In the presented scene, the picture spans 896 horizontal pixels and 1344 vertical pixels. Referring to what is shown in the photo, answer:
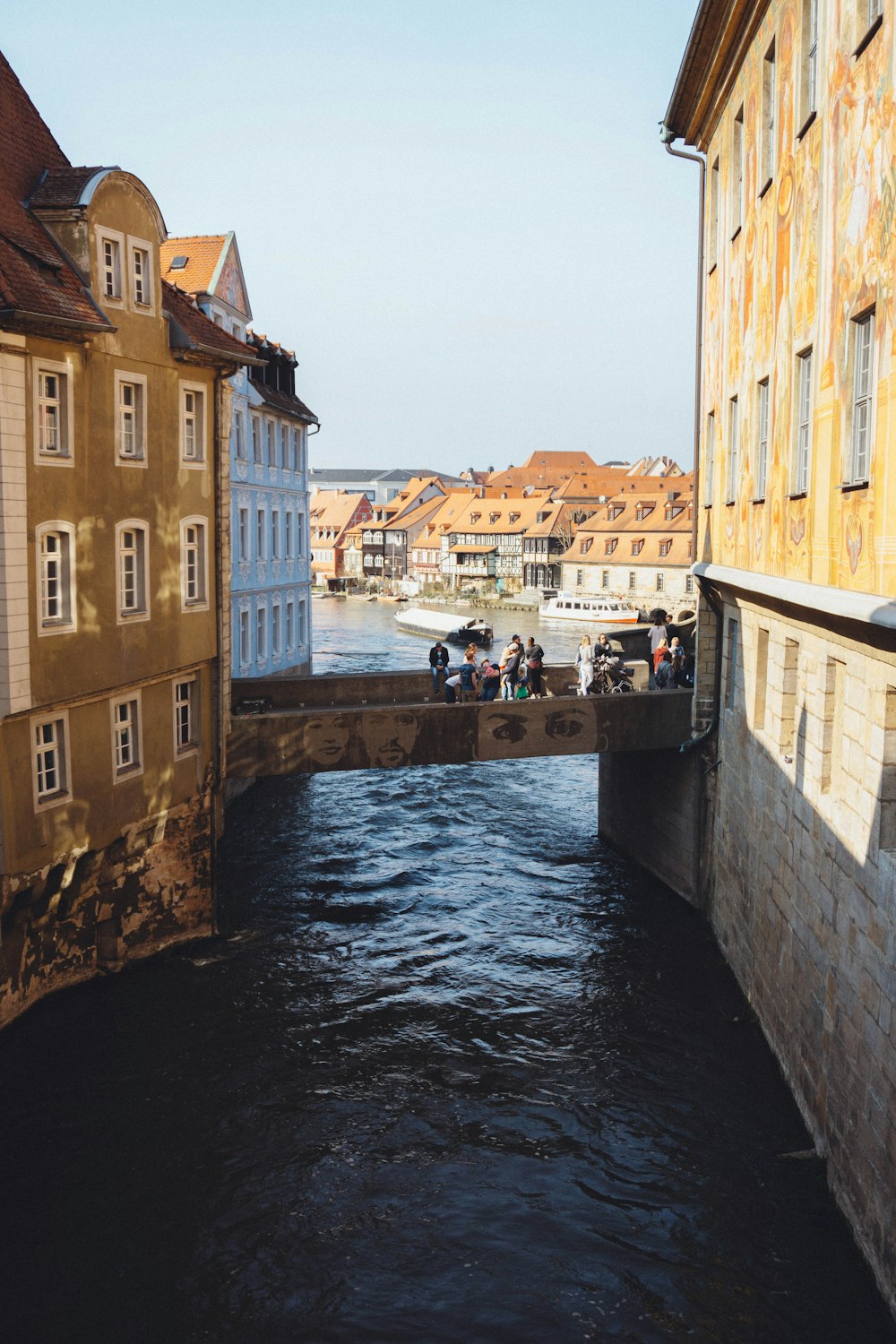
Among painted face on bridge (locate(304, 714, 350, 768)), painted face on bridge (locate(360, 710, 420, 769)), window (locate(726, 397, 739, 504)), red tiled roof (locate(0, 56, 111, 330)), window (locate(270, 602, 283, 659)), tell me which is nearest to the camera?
red tiled roof (locate(0, 56, 111, 330))

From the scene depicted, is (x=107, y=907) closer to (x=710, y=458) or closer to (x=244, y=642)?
(x=710, y=458)

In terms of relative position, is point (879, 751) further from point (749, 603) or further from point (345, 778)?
point (345, 778)

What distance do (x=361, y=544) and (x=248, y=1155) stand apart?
127622 mm

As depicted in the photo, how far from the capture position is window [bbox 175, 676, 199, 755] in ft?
67.1

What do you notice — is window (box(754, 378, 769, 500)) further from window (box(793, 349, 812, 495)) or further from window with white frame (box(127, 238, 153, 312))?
window with white frame (box(127, 238, 153, 312))

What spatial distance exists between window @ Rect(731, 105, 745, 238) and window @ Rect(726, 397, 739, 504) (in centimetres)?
263

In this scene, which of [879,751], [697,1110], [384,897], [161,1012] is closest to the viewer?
[879,751]

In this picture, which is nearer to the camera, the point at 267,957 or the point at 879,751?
the point at 879,751

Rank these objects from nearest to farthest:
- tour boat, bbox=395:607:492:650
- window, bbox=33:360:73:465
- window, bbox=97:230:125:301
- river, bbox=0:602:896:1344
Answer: river, bbox=0:602:896:1344 → window, bbox=33:360:73:465 → window, bbox=97:230:125:301 → tour boat, bbox=395:607:492:650

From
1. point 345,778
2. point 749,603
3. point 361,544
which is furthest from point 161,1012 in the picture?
point 361,544

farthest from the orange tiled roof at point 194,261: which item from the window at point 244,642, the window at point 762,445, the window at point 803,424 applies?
the window at point 803,424

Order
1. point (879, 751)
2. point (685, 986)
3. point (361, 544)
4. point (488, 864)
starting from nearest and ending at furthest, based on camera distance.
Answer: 1. point (879, 751)
2. point (685, 986)
3. point (488, 864)
4. point (361, 544)

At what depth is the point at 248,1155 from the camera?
46.0ft

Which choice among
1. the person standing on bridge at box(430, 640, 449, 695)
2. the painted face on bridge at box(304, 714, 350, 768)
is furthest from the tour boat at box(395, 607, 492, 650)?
the painted face on bridge at box(304, 714, 350, 768)
